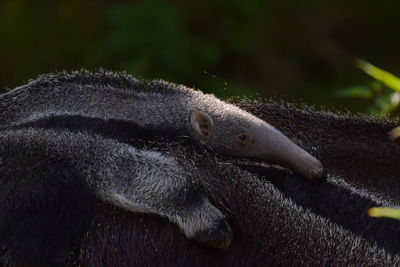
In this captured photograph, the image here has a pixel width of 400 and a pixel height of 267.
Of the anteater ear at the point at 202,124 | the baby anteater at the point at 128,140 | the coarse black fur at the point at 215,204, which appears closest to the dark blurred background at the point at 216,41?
the baby anteater at the point at 128,140

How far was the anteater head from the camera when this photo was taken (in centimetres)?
390

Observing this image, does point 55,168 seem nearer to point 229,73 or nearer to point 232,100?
point 232,100

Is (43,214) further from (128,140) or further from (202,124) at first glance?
(202,124)

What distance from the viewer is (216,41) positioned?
1020 centimetres

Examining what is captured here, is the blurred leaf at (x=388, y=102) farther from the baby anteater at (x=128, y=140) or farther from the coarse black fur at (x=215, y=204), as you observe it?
the baby anteater at (x=128, y=140)

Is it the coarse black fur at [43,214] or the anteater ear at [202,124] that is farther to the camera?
the anteater ear at [202,124]

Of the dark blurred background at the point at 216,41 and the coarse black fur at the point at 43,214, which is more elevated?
the coarse black fur at the point at 43,214

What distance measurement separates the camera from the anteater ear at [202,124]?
4055mm

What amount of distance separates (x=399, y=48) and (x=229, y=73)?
88.2 inches

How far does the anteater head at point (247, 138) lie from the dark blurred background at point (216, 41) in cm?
422

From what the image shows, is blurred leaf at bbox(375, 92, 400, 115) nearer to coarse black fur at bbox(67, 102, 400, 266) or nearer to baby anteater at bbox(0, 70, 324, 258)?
A: coarse black fur at bbox(67, 102, 400, 266)

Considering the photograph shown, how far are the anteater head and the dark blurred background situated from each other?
4.22 meters

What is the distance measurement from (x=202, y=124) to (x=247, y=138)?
233 mm

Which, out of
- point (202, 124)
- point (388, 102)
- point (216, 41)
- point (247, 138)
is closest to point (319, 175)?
point (247, 138)
